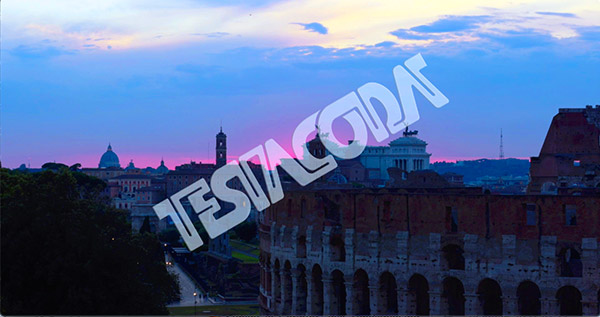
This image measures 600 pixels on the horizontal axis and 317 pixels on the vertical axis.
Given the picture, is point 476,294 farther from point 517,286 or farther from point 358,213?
point 358,213

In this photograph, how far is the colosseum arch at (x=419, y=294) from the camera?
38.6m

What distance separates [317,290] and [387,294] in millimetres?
4105

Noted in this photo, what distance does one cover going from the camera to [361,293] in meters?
40.8

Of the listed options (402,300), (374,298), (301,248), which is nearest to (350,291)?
(374,298)

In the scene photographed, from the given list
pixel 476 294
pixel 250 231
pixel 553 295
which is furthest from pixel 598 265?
pixel 250 231

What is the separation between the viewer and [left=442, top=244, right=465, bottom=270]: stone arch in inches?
1476

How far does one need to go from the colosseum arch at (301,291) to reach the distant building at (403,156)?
412 ft

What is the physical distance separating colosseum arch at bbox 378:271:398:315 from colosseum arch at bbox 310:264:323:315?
3659 mm

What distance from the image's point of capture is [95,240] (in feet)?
125

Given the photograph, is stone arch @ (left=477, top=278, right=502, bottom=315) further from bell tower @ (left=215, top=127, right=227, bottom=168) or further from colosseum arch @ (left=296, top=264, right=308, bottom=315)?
bell tower @ (left=215, top=127, right=227, bottom=168)

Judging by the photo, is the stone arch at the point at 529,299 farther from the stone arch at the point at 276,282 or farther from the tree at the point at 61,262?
the tree at the point at 61,262

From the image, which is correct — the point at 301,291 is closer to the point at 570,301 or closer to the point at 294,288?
the point at 294,288

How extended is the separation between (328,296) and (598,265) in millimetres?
12684

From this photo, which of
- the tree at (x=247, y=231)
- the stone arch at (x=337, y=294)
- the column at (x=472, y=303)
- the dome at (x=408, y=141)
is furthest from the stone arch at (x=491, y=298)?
the dome at (x=408, y=141)
